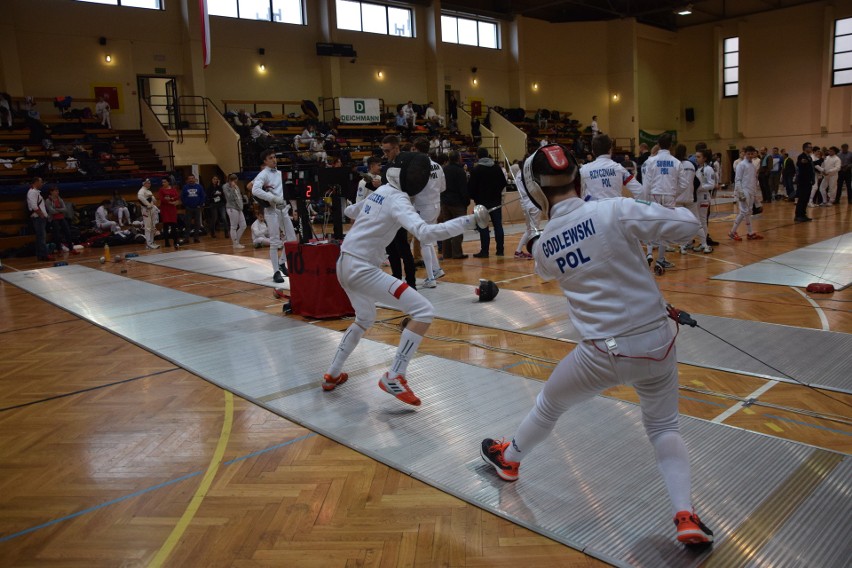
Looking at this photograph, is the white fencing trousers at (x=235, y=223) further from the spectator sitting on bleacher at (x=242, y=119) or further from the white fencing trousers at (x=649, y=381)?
the white fencing trousers at (x=649, y=381)

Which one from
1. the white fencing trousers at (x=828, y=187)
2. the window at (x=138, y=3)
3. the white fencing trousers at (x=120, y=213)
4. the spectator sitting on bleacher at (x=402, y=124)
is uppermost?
the window at (x=138, y=3)

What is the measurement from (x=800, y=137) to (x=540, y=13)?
12.2 m

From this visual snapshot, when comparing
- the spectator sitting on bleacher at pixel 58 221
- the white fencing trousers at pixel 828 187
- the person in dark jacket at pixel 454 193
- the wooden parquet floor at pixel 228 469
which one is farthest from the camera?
the white fencing trousers at pixel 828 187

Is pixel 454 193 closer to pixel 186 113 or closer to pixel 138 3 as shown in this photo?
pixel 186 113

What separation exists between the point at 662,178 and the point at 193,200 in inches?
431

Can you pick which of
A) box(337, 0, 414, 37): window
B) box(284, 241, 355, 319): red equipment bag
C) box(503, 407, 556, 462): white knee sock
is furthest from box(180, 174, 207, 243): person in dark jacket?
box(503, 407, 556, 462): white knee sock

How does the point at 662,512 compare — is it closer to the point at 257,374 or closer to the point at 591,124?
the point at 257,374

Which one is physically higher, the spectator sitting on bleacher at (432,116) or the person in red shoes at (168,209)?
the spectator sitting on bleacher at (432,116)

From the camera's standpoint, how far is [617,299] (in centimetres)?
224

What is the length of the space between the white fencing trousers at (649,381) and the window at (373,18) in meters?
22.2

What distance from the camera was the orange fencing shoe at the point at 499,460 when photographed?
2.85 meters

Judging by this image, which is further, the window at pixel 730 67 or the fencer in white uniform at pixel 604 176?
the window at pixel 730 67

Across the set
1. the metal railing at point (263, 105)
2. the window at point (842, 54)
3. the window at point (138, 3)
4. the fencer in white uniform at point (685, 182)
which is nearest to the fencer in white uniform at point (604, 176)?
the fencer in white uniform at point (685, 182)

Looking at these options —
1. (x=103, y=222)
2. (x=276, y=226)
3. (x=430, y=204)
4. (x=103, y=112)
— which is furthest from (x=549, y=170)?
(x=103, y=112)
